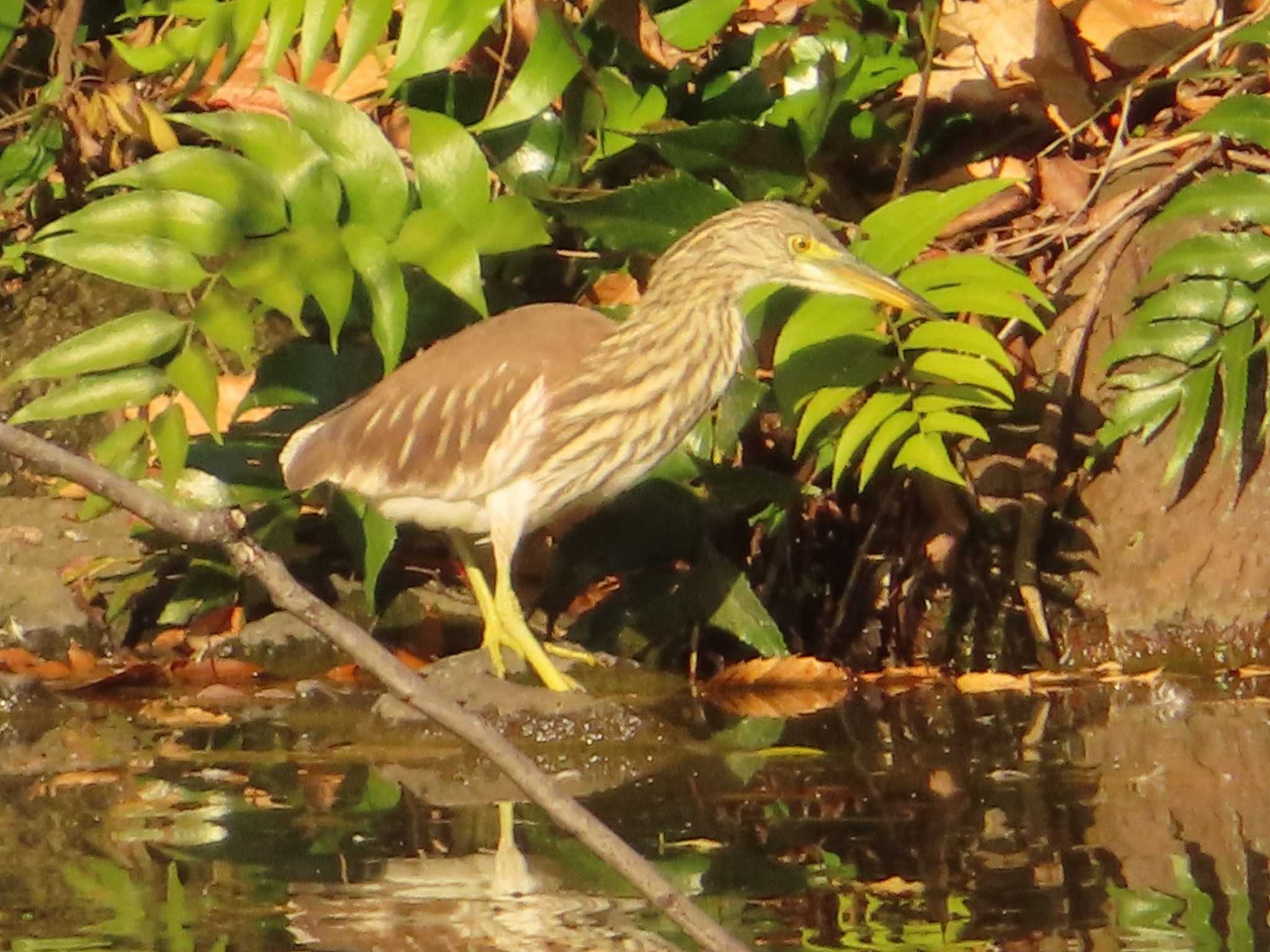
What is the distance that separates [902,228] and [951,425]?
0.62 meters

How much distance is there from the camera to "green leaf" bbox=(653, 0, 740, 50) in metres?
6.54

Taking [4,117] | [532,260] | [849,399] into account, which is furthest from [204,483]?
[4,117]

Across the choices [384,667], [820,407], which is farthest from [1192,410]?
[384,667]

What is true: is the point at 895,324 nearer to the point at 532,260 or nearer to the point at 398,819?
the point at 532,260

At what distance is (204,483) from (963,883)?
3202 millimetres

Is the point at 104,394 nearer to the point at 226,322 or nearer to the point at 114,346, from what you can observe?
the point at 114,346

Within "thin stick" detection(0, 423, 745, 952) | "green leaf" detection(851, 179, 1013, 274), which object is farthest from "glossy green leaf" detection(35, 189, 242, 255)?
"thin stick" detection(0, 423, 745, 952)

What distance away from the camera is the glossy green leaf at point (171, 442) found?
579 centimetres

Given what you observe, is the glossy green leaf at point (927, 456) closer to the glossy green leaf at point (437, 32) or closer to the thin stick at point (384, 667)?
the glossy green leaf at point (437, 32)

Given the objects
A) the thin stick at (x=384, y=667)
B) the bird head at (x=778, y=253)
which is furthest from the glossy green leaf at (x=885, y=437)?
the thin stick at (x=384, y=667)

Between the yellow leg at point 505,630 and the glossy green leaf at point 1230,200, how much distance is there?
6.65ft

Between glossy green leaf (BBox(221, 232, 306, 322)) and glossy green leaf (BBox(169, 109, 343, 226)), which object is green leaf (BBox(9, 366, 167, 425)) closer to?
glossy green leaf (BBox(221, 232, 306, 322))

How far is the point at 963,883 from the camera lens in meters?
3.85

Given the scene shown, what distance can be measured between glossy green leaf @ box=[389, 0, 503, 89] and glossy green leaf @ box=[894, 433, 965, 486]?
151 centimetres
